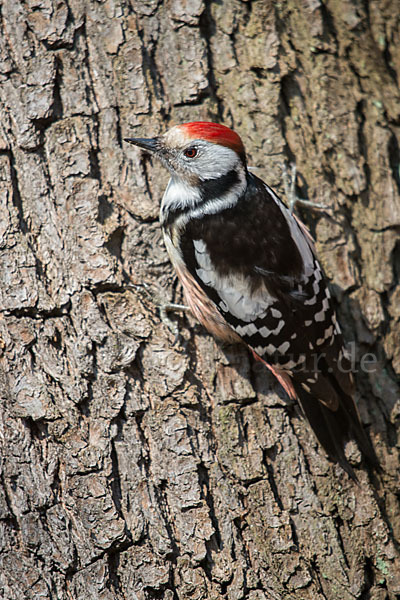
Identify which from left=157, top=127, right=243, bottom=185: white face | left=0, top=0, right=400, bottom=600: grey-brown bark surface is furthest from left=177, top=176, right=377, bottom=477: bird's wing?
left=157, top=127, right=243, bottom=185: white face

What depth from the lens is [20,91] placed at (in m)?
2.62

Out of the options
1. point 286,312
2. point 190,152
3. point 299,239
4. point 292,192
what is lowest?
point 286,312

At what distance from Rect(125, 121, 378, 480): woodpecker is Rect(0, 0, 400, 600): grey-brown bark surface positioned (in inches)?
4.2

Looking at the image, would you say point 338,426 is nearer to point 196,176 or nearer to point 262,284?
point 262,284

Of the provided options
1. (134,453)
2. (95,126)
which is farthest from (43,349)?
(95,126)

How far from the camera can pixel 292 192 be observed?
9.29 ft

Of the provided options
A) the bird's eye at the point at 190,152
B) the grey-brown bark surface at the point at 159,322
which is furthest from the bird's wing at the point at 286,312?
the bird's eye at the point at 190,152

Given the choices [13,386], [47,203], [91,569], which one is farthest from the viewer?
[47,203]

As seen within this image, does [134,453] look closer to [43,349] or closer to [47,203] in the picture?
[43,349]

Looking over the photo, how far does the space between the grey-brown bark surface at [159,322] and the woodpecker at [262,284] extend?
108 millimetres

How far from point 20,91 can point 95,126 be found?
400mm

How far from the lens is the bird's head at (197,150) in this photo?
264 cm

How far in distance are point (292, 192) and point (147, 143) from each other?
815mm

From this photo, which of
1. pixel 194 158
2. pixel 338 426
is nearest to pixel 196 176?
pixel 194 158
